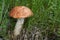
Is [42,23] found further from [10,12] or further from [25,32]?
[10,12]

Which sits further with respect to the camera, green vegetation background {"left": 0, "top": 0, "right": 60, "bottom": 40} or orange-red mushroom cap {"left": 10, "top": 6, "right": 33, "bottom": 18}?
green vegetation background {"left": 0, "top": 0, "right": 60, "bottom": 40}

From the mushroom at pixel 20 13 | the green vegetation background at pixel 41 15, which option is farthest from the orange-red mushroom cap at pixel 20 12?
the green vegetation background at pixel 41 15

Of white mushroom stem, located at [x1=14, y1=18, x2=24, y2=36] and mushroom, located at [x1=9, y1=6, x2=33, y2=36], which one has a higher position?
mushroom, located at [x1=9, y1=6, x2=33, y2=36]

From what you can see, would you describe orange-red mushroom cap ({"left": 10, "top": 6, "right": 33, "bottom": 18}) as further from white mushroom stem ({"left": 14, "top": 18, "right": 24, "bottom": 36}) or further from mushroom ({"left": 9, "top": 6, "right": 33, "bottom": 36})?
white mushroom stem ({"left": 14, "top": 18, "right": 24, "bottom": 36})

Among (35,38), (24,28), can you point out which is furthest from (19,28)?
(35,38)

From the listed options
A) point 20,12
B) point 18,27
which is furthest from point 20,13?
point 18,27

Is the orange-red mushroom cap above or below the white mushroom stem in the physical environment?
above

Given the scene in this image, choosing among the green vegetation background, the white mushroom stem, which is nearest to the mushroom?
the white mushroom stem
